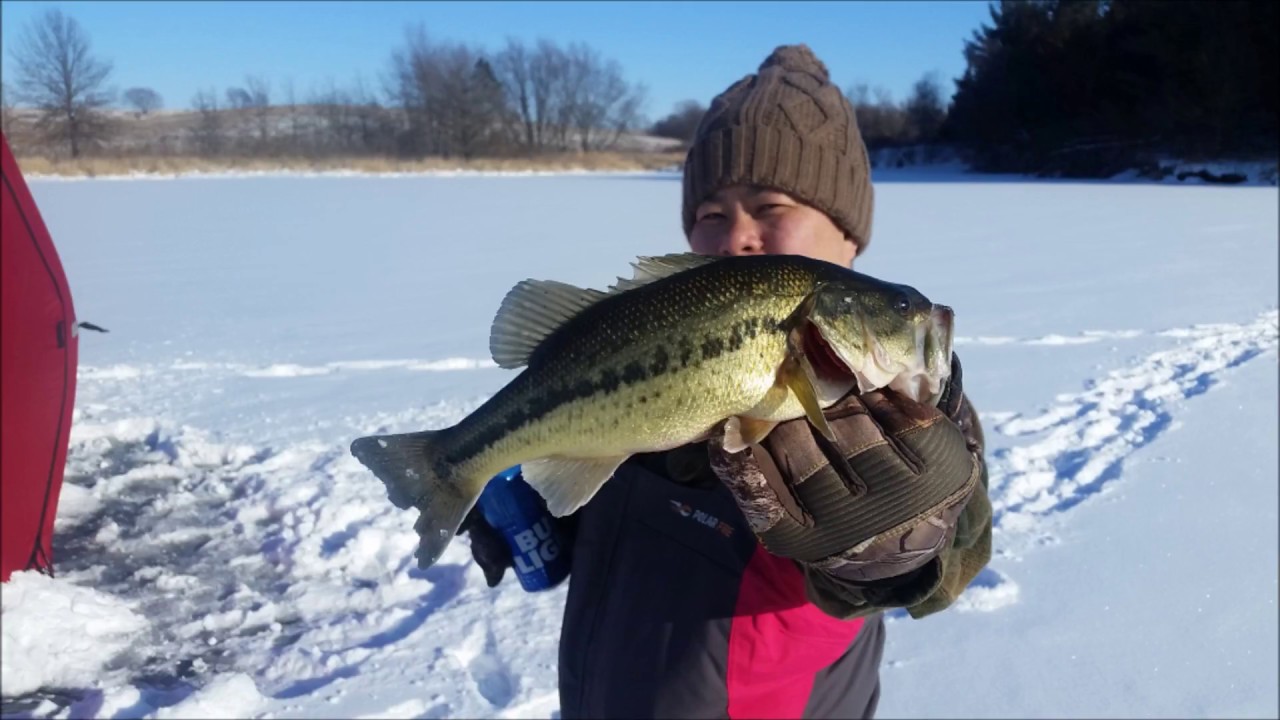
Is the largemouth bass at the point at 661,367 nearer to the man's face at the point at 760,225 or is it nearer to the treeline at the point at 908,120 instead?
the man's face at the point at 760,225

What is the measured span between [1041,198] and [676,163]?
12298mm

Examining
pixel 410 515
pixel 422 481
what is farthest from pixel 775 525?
pixel 410 515

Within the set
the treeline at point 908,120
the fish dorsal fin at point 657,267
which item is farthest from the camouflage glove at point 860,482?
the treeline at point 908,120

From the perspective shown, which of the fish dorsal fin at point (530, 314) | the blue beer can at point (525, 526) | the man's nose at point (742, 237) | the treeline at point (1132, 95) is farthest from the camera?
the treeline at point (1132, 95)

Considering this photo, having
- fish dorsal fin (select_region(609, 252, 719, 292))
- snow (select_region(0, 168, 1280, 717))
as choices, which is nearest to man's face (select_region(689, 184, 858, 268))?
snow (select_region(0, 168, 1280, 717))

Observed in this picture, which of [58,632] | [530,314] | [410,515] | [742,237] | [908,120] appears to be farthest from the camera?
[908,120]

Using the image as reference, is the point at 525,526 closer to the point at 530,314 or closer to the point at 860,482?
the point at 530,314

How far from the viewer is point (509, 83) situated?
3.47m

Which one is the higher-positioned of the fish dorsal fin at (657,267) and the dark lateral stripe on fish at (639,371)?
the fish dorsal fin at (657,267)

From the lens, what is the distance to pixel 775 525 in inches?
60.6

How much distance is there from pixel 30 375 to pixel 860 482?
7.75 feet

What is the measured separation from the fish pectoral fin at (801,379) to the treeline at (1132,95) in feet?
85.9

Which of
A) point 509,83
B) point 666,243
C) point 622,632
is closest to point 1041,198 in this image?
point 666,243

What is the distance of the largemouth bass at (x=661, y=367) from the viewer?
4.50 ft
